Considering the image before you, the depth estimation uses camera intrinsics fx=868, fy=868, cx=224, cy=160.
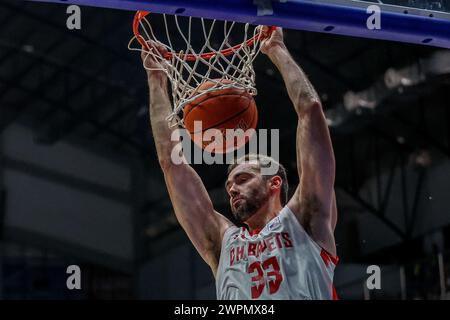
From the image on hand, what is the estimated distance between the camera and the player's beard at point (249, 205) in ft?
11.8

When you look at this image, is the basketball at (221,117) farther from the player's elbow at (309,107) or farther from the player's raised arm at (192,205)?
the player's elbow at (309,107)

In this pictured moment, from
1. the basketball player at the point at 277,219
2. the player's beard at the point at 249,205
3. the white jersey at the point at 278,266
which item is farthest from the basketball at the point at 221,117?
the white jersey at the point at 278,266

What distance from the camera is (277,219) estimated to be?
3512 mm

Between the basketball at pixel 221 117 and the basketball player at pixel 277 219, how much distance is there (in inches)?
4.8

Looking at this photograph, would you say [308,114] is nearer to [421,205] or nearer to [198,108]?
[198,108]

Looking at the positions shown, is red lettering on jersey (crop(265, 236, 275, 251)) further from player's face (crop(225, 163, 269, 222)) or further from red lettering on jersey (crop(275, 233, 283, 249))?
player's face (crop(225, 163, 269, 222))

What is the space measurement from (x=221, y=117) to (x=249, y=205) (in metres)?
0.42

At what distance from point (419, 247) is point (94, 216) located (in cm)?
405

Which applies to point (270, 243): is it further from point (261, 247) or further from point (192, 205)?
point (192, 205)

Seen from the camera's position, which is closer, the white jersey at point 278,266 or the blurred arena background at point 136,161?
the white jersey at point 278,266

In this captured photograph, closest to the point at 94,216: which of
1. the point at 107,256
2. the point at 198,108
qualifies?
the point at 107,256
